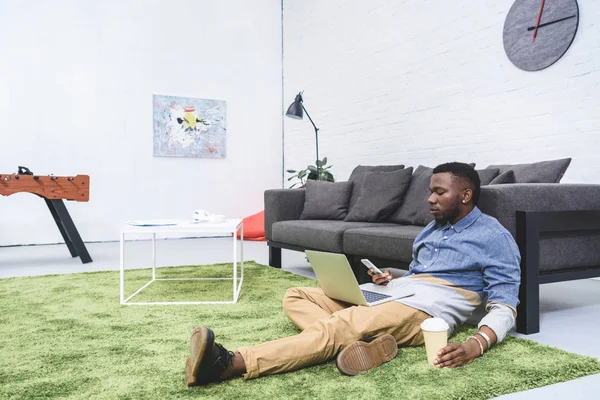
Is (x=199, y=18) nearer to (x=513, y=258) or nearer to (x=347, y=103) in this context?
(x=347, y=103)

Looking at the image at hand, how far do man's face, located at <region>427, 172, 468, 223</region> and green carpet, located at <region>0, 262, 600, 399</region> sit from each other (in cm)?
49

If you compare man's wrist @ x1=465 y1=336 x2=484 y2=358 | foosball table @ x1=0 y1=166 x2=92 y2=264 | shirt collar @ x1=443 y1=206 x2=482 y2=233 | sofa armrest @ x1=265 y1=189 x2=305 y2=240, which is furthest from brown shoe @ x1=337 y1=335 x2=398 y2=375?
foosball table @ x1=0 y1=166 x2=92 y2=264

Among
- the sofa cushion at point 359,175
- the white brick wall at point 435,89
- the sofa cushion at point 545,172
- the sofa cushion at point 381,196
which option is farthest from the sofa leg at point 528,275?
the sofa cushion at point 359,175

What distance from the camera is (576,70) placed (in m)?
3.44

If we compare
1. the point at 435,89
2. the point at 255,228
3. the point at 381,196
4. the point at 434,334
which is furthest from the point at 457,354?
the point at 255,228

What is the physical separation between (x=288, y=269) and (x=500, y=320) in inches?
97.0

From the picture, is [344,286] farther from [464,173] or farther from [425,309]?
[464,173]

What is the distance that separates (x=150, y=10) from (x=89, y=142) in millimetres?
1856

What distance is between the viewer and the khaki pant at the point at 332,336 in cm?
153

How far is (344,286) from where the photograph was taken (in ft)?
6.01

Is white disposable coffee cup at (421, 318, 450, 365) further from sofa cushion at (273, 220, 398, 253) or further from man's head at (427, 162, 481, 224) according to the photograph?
sofa cushion at (273, 220, 398, 253)

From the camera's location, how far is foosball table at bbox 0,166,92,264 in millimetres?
4172

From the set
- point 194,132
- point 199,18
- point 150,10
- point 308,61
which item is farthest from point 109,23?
point 308,61

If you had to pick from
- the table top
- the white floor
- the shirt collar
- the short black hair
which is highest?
the short black hair
